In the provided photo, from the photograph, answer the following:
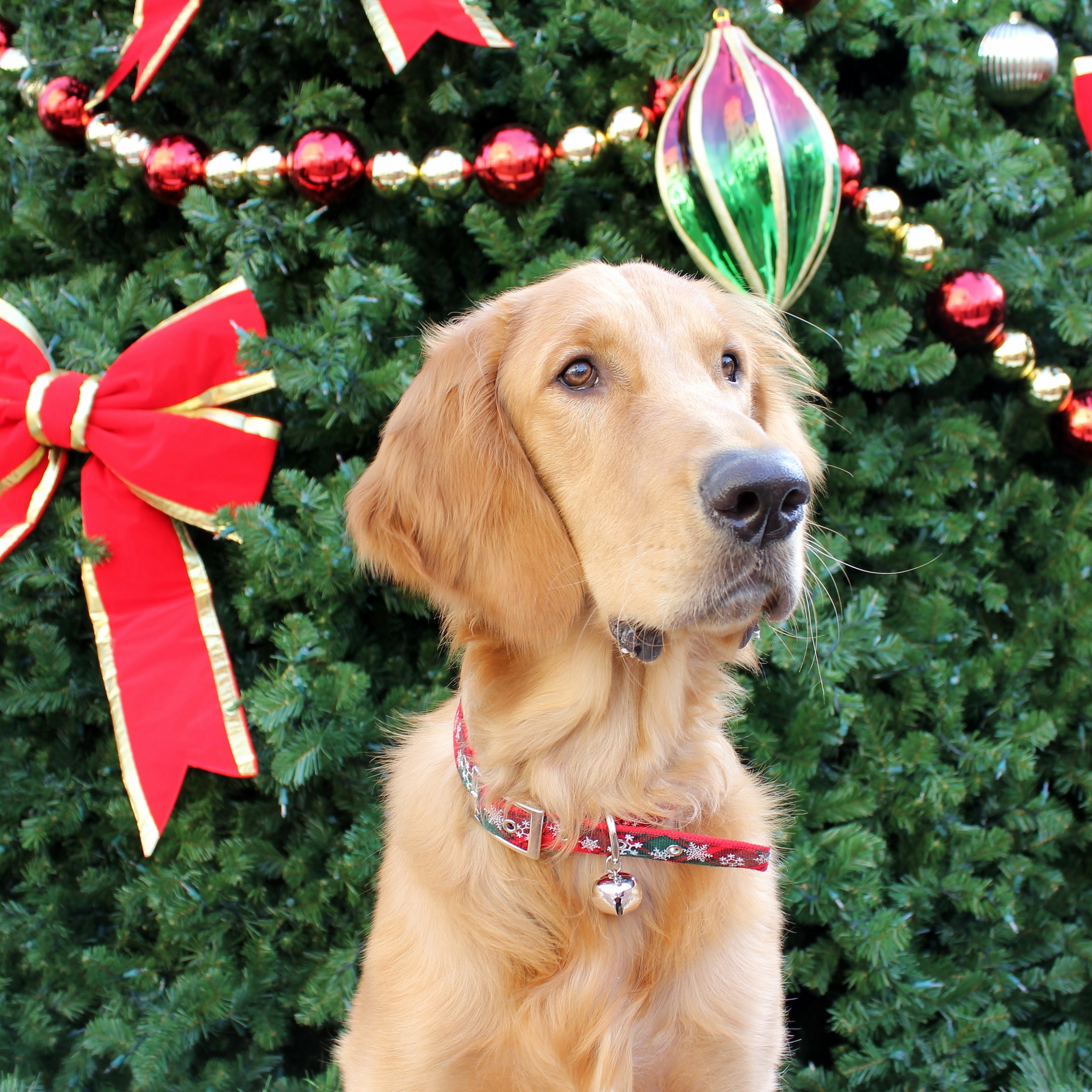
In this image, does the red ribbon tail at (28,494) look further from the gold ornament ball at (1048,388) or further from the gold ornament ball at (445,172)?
the gold ornament ball at (1048,388)

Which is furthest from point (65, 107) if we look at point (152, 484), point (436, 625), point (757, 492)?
point (757, 492)

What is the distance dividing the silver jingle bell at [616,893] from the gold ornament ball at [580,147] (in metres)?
1.62

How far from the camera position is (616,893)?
1.56 meters

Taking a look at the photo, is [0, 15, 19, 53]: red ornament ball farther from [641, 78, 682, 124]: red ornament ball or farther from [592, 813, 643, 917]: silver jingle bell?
[592, 813, 643, 917]: silver jingle bell

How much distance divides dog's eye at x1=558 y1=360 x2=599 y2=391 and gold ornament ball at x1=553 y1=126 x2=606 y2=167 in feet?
2.51

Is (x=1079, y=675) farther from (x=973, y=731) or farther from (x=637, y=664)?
(x=637, y=664)

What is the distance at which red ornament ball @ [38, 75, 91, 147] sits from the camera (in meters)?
2.31

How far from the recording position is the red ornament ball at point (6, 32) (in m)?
2.66

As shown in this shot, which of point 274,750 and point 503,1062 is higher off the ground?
point 503,1062

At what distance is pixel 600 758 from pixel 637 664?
19 centimetres

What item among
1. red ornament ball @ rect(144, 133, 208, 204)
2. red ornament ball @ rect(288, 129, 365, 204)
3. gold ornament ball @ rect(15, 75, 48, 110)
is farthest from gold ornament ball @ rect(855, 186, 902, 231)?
gold ornament ball @ rect(15, 75, 48, 110)

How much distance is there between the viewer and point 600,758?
1684 mm

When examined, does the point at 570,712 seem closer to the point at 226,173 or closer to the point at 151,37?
the point at 226,173

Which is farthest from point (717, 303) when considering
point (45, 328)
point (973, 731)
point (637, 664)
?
point (45, 328)
